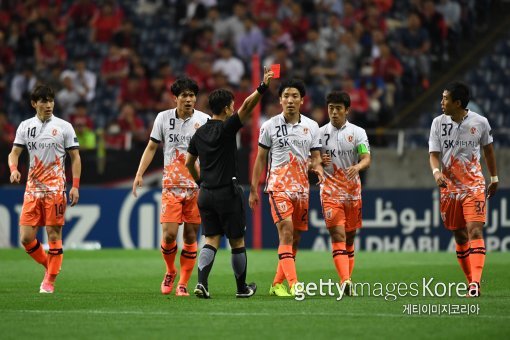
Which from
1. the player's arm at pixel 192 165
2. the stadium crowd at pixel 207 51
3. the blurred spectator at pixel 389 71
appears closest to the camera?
the player's arm at pixel 192 165

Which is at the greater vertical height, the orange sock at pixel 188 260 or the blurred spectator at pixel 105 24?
the blurred spectator at pixel 105 24

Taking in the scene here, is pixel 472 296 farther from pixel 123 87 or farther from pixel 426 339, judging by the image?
pixel 123 87

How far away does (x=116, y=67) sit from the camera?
27.2 m

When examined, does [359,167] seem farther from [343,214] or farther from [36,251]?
[36,251]

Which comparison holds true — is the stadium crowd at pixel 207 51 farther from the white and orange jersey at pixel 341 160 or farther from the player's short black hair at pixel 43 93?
the player's short black hair at pixel 43 93

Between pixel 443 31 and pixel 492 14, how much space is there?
201 centimetres

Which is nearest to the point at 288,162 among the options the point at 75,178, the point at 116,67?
the point at 75,178

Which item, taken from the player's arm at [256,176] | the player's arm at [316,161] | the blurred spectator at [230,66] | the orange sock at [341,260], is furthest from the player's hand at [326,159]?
the blurred spectator at [230,66]

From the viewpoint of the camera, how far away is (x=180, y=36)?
28516 mm

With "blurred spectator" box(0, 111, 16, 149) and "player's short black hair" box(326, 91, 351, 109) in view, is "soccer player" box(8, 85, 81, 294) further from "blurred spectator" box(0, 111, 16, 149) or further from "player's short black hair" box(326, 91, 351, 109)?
"blurred spectator" box(0, 111, 16, 149)

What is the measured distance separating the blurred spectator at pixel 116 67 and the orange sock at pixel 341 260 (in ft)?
48.6

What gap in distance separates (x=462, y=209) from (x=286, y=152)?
6.97 feet

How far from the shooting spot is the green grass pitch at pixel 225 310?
9523mm

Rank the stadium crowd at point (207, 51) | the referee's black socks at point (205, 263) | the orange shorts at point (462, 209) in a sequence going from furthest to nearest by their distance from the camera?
the stadium crowd at point (207, 51)
the orange shorts at point (462, 209)
the referee's black socks at point (205, 263)
